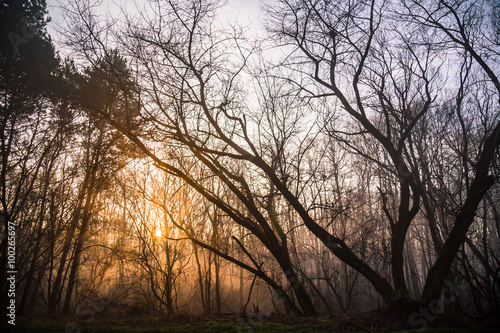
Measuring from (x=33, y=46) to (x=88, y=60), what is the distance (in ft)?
12.7

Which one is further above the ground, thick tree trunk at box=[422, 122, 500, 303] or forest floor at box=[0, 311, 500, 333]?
thick tree trunk at box=[422, 122, 500, 303]

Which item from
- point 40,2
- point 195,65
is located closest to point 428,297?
point 195,65

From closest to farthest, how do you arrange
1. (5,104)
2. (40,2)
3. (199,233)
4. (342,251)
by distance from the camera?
(342,251) → (5,104) → (40,2) → (199,233)

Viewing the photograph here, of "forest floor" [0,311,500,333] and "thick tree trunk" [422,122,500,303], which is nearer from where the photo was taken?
"forest floor" [0,311,500,333]

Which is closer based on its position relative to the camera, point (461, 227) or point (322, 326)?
point (322, 326)

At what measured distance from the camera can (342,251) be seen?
16.3 feet

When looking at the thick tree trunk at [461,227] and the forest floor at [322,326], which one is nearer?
the forest floor at [322,326]

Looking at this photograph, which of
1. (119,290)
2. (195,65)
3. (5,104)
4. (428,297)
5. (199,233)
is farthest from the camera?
(119,290)

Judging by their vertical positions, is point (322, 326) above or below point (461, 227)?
below

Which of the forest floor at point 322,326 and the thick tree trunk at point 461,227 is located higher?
the thick tree trunk at point 461,227

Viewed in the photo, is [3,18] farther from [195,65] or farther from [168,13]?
[195,65]

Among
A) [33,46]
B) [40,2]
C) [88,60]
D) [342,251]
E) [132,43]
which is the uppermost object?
[40,2]

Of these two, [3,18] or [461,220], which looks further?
[3,18]

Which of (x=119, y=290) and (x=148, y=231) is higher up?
(x=148, y=231)
